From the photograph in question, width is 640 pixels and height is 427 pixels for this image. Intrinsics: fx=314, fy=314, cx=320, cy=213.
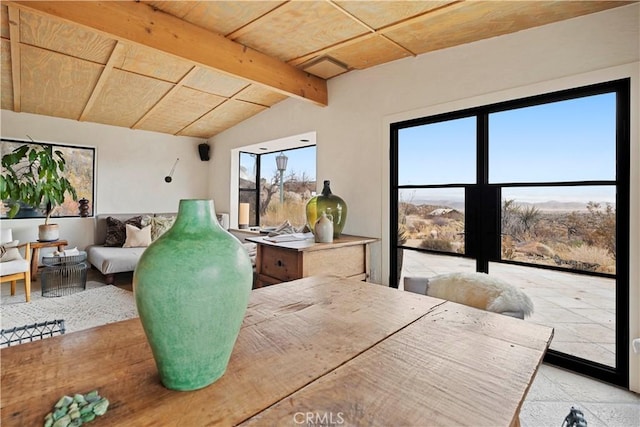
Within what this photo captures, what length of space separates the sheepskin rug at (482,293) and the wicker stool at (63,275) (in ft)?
12.9

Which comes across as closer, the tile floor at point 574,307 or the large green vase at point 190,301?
the large green vase at point 190,301

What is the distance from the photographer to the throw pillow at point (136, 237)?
180 inches

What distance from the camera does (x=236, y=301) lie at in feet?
2.28

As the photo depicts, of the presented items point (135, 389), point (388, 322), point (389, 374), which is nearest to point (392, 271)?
point (388, 322)

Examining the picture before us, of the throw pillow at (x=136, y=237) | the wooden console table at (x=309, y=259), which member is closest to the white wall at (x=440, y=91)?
the wooden console table at (x=309, y=259)

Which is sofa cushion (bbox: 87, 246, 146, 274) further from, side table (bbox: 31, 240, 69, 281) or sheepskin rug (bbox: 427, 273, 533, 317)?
sheepskin rug (bbox: 427, 273, 533, 317)

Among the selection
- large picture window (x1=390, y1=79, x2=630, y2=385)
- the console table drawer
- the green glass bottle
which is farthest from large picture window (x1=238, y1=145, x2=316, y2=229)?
large picture window (x1=390, y1=79, x2=630, y2=385)

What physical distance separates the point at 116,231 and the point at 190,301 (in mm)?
4864

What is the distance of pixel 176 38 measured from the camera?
8.00ft

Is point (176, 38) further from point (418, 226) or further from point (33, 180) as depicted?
point (33, 180)

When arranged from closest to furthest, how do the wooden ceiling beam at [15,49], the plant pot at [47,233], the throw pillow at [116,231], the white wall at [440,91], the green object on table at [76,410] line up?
the green object on table at [76,410] < the white wall at [440,91] < the wooden ceiling beam at [15,49] < the plant pot at [47,233] < the throw pillow at [116,231]

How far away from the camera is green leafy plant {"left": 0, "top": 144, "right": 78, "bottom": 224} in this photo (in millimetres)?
3590

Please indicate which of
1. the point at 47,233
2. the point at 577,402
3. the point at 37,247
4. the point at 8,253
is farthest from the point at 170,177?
the point at 577,402

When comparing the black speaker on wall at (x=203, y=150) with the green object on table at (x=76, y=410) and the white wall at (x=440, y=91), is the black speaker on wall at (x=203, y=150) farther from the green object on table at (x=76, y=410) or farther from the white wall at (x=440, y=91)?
the green object on table at (x=76, y=410)
